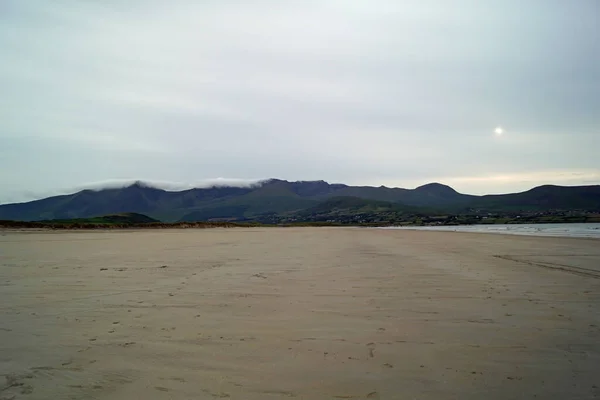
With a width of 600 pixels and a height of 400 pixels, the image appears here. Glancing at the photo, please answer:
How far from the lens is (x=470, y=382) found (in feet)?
13.2

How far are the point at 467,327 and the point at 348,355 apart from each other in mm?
2286

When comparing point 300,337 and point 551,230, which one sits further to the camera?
point 551,230

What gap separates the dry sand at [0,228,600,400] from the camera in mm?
3949

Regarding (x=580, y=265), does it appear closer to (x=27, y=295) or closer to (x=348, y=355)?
(x=348, y=355)

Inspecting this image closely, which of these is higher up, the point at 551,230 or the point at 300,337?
the point at 300,337

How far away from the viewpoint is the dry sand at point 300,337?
3949 millimetres

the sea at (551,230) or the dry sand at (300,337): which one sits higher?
the dry sand at (300,337)

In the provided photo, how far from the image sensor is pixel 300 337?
5.45 metres

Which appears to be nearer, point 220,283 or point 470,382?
point 470,382

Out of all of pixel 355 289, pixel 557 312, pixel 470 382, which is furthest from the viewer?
pixel 355 289

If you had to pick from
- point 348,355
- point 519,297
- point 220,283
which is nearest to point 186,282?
point 220,283

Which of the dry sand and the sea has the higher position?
the dry sand

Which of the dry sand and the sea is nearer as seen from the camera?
the dry sand

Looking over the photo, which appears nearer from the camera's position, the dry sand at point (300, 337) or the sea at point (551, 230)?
the dry sand at point (300, 337)
